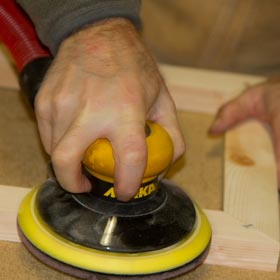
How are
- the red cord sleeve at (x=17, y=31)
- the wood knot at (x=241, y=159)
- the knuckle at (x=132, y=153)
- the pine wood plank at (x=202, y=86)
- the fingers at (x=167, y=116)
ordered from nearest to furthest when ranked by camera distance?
the knuckle at (x=132, y=153) < the fingers at (x=167, y=116) < the red cord sleeve at (x=17, y=31) < the wood knot at (x=241, y=159) < the pine wood plank at (x=202, y=86)

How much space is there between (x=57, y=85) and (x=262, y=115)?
0.59m

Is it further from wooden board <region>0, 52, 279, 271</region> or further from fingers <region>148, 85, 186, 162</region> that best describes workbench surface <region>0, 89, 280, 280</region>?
fingers <region>148, 85, 186, 162</region>

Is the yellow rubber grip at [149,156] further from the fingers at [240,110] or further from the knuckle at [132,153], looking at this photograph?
the fingers at [240,110]

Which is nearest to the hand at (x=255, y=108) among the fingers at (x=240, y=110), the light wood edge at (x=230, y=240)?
the fingers at (x=240, y=110)

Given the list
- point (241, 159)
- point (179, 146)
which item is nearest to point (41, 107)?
point (179, 146)

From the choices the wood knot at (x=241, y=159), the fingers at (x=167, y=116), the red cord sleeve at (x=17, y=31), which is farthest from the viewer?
the wood knot at (x=241, y=159)

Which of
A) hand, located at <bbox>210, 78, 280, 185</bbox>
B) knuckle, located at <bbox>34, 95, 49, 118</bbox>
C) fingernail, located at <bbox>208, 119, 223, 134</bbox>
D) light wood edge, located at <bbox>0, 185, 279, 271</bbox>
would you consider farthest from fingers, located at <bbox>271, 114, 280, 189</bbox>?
knuckle, located at <bbox>34, 95, 49, 118</bbox>

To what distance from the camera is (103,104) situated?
77 cm

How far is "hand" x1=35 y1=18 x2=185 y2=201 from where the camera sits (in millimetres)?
771

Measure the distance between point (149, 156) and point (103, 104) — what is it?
85 millimetres

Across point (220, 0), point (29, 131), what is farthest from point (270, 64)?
point (29, 131)

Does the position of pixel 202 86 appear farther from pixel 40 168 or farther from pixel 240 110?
pixel 40 168

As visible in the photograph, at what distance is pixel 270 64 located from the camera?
1.55 meters

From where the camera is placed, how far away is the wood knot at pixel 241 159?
1.14m
